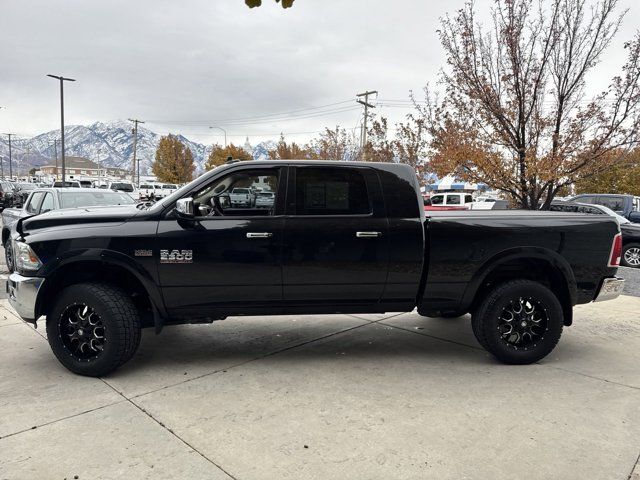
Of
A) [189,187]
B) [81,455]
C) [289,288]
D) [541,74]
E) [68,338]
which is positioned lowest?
[81,455]

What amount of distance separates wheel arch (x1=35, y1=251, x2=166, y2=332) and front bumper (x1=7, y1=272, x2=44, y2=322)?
1.5 inches

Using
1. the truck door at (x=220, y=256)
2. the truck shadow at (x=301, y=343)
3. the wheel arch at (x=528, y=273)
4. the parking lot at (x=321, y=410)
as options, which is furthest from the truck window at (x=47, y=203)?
the wheel arch at (x=528, y=273)

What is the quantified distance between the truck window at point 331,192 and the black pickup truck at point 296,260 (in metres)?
0.01

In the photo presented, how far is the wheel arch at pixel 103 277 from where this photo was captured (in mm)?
3900

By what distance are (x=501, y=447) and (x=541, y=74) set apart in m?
7.97

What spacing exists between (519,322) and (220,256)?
9.33 ft

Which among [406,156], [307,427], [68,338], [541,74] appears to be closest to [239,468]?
[307,427]

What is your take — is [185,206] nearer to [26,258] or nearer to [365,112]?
[26,258]

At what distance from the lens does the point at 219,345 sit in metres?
4.91

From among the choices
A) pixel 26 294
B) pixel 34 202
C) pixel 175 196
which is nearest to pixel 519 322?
pixel 175 196

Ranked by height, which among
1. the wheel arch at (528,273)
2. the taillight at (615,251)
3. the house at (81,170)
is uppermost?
the house at (81,170)

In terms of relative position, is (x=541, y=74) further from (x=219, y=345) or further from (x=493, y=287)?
(x=219, y=345)

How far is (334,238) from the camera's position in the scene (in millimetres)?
4117

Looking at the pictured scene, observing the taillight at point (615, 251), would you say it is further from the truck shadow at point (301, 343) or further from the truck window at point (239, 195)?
the truck window at point (239, 195)
